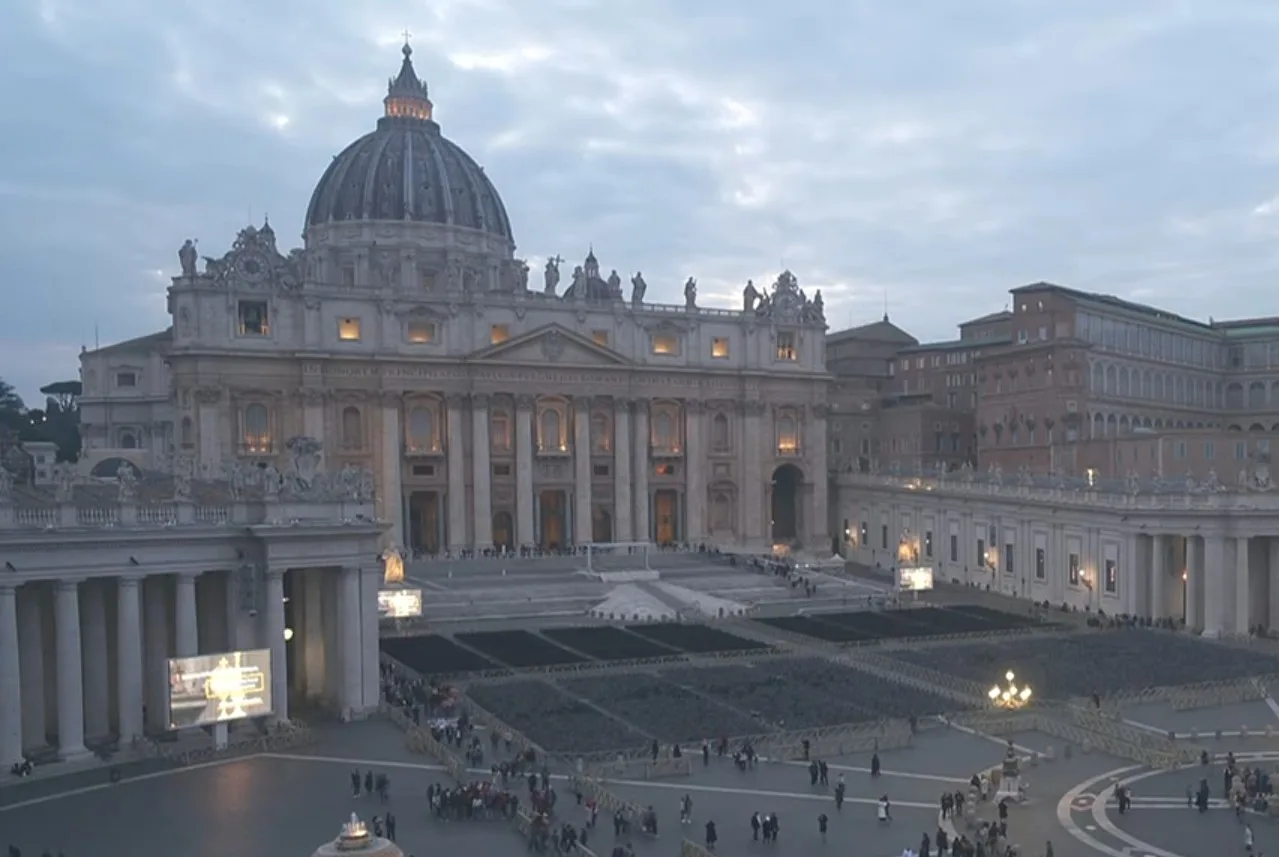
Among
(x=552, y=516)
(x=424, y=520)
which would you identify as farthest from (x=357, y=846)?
(x=552, y=516)

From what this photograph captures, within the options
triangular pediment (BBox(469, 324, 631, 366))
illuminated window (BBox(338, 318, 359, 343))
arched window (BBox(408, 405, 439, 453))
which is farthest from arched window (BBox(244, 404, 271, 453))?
triangular pediment (BBox(469, 324, 631, 366))

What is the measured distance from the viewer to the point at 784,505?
95812mm

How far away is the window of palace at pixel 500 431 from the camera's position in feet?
271

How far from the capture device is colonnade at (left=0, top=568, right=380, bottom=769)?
32375mm

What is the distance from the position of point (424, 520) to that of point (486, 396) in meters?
9.83

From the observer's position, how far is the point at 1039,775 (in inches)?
1216

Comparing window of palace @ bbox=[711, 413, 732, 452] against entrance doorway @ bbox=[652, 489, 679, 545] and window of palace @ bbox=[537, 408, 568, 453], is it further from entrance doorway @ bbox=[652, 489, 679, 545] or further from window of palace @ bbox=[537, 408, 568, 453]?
window of palace @ bbox=[537, 408, 568, 453]

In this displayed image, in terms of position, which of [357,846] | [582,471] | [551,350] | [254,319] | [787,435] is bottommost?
[357,846]

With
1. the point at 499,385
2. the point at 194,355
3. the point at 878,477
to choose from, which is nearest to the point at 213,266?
the point at 194,355

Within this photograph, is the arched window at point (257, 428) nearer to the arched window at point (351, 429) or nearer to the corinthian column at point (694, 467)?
the arched window at point (351, 429)

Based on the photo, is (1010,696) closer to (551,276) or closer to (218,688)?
(218,688)

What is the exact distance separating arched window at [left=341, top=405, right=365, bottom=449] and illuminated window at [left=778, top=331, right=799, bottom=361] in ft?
107

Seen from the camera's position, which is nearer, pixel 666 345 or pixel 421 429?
pixel 421 429

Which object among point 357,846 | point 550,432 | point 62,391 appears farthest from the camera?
point 62,391
